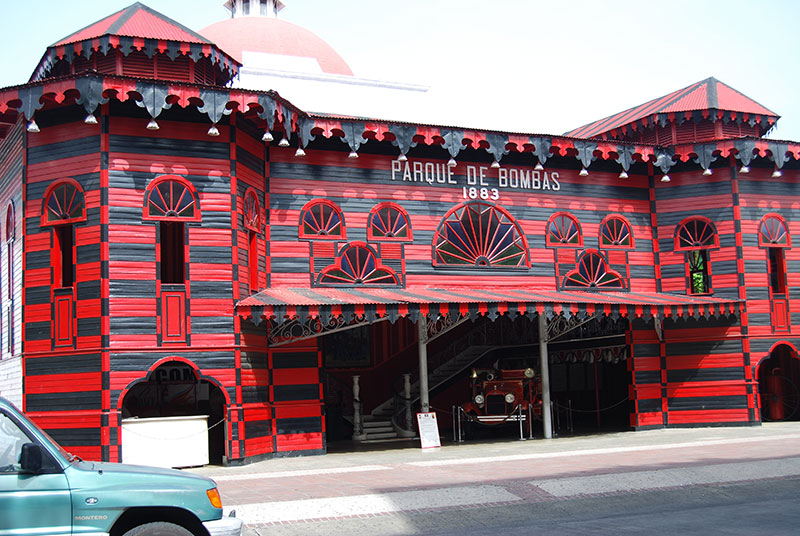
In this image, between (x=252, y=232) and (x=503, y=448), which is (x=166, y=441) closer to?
(x=252, y=232)

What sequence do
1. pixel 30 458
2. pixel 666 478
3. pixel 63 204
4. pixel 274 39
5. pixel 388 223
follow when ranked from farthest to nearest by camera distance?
pixel 274 39, pixel 388 223, pixel 63 204, pixel 666 478, pixel 30 458

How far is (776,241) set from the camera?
2491 centimetres

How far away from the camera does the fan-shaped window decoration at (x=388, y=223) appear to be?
22000 mm

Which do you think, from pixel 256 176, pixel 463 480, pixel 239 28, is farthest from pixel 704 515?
pixel 239 28

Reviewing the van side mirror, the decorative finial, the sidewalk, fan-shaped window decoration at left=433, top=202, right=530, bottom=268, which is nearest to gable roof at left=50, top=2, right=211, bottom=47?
fan-shaped window decoration at left=433, top=202, right=530, bottom=268

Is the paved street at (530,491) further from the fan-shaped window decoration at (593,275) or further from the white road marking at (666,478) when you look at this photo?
the fan-shaped window decoration at (593,275)

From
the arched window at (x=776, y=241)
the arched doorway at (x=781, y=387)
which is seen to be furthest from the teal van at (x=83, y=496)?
the arched doorway at (x=781, y=387)

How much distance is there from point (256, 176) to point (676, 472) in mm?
11575

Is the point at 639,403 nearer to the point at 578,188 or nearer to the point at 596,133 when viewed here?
the point at 578,188

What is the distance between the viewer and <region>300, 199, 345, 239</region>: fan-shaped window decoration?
21312mm

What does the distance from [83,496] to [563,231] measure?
A: 18.9 metres

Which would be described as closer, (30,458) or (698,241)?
(30,458)

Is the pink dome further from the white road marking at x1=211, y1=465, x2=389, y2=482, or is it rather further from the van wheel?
the van wheel

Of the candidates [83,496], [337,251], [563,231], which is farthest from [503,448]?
[83,496]
